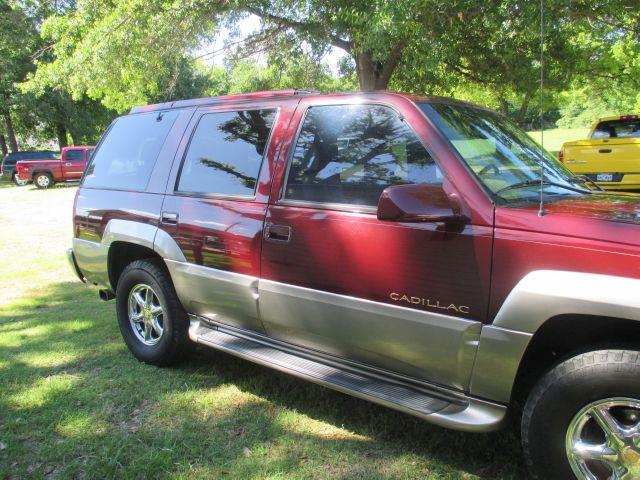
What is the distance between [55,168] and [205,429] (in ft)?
80.2

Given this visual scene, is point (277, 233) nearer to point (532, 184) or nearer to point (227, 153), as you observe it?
point (227, 153)

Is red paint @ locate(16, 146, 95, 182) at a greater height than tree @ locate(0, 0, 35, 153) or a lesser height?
lesser

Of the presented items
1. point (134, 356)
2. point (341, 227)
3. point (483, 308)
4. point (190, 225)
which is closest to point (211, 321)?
point (190, 225)

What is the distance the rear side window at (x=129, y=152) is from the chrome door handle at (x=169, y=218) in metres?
0.38

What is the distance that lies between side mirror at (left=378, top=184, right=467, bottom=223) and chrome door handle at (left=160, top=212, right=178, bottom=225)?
177 cm

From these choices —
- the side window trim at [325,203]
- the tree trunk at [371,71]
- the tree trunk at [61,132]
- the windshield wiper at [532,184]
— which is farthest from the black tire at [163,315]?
the tree trunk at [61,132]

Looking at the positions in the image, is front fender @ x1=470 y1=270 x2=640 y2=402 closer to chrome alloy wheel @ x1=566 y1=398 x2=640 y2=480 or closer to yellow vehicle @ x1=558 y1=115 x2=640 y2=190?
chrome alloy wheel @ x1=566 y1=398 x2=640 y2=480

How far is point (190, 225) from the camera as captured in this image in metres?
3.51

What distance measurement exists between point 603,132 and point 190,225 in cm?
935

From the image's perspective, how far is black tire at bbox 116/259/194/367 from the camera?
379cm

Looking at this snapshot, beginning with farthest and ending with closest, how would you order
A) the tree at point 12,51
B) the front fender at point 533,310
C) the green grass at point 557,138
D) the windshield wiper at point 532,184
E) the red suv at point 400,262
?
1. the green grass at point 557,138
2. the tree at point 12,51
3. the windshield wiper at point 532,184
4. the red suv at point 400,262
5. the front fender at point 533,310

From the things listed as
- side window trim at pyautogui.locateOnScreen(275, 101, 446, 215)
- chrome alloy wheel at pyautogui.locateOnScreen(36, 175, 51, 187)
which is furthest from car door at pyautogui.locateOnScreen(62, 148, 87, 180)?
side window trim at pyautogui.locateOnScreen(275, 101, 446, 215)

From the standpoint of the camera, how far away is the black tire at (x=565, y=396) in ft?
6.66

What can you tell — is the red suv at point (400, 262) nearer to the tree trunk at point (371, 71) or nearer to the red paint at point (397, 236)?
the red paint at point (397, 236)
